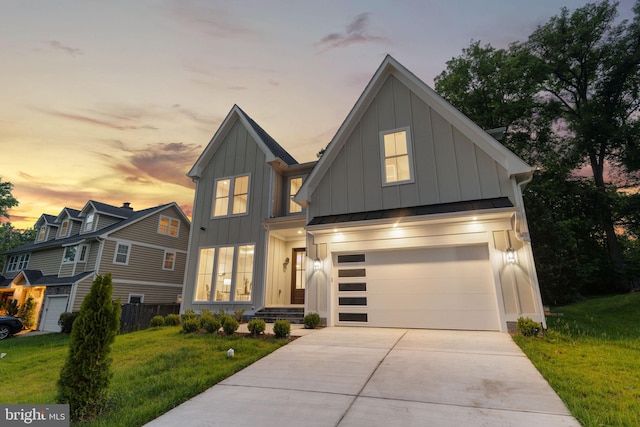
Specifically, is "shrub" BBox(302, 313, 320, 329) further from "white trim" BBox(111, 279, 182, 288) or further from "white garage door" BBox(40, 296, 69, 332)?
"white garage door" BBox(40, 296, 69, 332)

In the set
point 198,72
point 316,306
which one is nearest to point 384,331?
point 316,306

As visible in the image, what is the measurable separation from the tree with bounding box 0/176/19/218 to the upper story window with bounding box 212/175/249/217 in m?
25.3

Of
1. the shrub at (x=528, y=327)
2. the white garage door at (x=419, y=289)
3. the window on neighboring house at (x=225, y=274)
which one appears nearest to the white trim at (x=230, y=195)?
the window on neighboring house at (x=225, y=274)

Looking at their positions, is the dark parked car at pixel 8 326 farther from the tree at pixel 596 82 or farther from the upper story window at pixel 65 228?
the tree at pixel 596 82

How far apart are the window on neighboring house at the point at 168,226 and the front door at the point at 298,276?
1337 centimetres

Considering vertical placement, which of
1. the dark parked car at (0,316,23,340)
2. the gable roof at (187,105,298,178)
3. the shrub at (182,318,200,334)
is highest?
the gable roof at (187,105,298,178)

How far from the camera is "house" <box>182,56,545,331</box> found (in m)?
7.74

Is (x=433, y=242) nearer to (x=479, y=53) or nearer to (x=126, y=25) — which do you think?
(x=126, y=25)

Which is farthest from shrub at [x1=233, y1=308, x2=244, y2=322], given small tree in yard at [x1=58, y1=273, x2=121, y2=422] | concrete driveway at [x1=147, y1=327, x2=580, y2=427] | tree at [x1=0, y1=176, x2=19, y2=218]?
tree at [x1=0, y1=176, x2=19, y2=218]

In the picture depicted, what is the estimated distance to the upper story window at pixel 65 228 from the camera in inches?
828

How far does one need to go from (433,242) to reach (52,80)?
599 inches

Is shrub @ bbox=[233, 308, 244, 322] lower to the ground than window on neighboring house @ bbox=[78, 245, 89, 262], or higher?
lower

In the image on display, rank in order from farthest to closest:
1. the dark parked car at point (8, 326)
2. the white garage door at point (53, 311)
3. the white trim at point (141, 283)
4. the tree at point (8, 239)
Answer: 1. the tree at point (8, 239)
2. the white trim at point (141, 283)
3. the white garage door at point (53, 311)
4. the dark parked car at point (8, 326)

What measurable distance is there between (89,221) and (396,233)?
21.5 m
